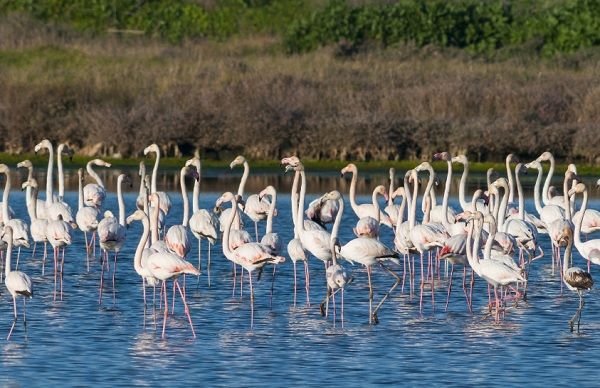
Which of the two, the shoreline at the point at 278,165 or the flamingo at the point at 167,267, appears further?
the shoreline at the point at 278,165

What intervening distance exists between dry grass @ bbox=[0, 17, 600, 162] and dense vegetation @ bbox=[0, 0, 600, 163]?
4cm

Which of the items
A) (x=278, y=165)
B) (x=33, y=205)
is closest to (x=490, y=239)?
(x=33, y=205)

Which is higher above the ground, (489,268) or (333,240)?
(333,240)

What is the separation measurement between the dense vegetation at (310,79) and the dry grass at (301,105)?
0.04 metres

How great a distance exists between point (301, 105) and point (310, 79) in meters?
2.10

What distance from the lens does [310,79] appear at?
34812mm

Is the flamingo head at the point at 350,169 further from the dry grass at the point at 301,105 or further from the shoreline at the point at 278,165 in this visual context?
the dry grass at the point at 301,105

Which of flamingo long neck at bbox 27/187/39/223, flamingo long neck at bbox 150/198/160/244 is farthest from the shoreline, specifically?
flamingo long neck at bbox 150/198/160/244

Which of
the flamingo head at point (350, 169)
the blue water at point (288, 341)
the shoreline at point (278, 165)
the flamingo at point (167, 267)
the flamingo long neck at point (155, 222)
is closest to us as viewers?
the blue water at point (288, 341)

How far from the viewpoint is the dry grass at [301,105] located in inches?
1220

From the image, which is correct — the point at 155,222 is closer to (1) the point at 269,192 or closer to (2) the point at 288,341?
(1) the point at 269,192

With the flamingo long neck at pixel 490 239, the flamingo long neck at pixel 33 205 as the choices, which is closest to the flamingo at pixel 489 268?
the flamingo long neck at pixel 490 239

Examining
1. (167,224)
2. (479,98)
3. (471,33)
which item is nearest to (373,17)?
(471,33)

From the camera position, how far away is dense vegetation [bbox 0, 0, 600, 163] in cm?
3114
